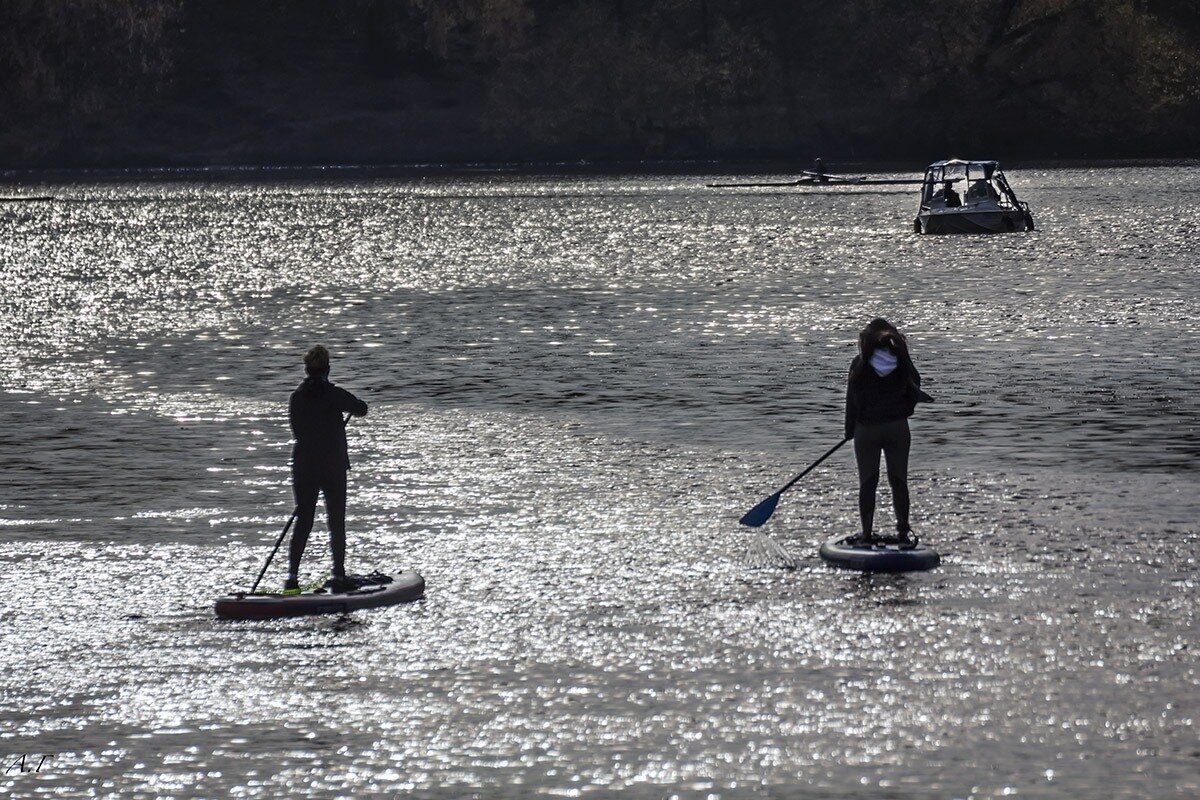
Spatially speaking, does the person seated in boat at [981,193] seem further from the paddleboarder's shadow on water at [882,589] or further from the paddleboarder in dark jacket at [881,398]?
the paddleboarder's shadow on water at [882,589]

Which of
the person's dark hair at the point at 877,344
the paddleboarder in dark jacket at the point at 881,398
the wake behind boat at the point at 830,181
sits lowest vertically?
the wake behind boat at the point at 830,181

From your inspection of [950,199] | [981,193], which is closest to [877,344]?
[950,199]

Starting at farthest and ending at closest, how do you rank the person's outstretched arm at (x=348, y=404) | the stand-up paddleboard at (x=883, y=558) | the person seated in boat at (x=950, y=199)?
the person seated in boat at (x=950, y=199)
the stand-up paddleboard at (x=883, y=558)
the person's outstretched arm at (x=348, y=404)

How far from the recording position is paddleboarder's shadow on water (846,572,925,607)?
711 inches

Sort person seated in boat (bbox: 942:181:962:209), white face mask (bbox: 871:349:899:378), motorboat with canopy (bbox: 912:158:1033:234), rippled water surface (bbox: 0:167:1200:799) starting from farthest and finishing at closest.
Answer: person seated in boat (bbox: 942:181:962:209) → motorboat with canopy (bbox: 912:158:1033:234) → white face mask (bbox: 871:349:899:378) → rippled water surface (bbox: 0:167:1200:799)

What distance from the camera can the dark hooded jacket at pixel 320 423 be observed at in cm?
1769

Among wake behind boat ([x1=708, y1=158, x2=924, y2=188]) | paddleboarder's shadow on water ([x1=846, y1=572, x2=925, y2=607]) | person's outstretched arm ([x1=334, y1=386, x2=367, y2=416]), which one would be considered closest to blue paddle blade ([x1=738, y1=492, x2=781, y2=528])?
paddleboarder's shadow on water ([x1=846, y1=572, x2=925, y2=607])

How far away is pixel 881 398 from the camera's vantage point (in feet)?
62.4

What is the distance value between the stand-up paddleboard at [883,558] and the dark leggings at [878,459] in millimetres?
254

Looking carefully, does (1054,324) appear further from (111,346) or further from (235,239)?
(235,239)

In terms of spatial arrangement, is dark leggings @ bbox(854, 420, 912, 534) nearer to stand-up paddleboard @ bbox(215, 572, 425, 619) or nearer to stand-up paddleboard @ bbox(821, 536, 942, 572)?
stand-up paddleboard @ bbox(821, 536, 942, 572)

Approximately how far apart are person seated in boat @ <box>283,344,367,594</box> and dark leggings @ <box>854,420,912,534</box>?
177 inches

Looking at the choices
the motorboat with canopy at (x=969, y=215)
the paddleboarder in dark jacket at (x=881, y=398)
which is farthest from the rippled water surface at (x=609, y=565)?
the motorboat with canopy at (x=969, y=215)

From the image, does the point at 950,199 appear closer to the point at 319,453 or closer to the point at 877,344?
the point at 877,344
